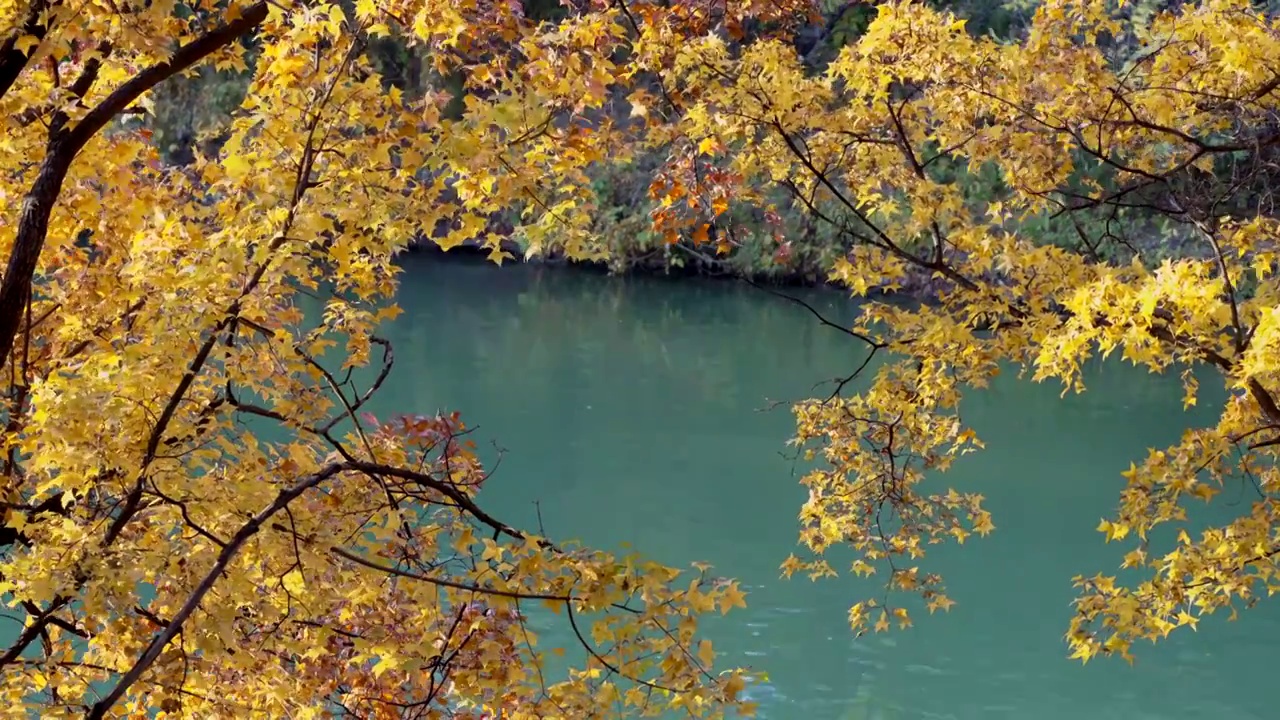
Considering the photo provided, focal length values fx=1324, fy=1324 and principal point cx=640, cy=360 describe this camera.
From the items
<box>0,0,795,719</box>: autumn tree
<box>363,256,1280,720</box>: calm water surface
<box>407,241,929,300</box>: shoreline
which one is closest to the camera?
<box>0,0,795,719</box>: autumn tree

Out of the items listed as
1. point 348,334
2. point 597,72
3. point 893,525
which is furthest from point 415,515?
point 893,525

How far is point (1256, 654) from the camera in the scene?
7.05 meters

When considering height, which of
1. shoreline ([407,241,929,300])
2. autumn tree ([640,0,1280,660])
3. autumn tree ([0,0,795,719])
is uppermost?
shoreline ([407,241,929,300])

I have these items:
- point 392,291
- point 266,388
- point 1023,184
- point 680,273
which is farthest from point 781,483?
point 680,273

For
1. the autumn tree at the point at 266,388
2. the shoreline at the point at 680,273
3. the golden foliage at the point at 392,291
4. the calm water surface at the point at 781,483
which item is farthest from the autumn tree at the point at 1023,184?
the shoreline at the point at 680,273

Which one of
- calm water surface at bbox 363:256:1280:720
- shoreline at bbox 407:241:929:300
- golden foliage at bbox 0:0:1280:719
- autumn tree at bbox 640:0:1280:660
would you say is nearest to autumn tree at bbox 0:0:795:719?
golden foliage at bbox 0:0:1280:719

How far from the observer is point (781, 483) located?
970 centimetres

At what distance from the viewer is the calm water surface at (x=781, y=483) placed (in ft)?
22.0

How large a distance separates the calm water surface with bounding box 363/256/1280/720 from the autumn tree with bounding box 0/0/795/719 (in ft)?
13.2

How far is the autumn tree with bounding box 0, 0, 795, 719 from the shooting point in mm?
2264

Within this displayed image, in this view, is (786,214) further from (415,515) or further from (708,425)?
(415,515)

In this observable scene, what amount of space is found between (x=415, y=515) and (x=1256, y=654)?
5.61 meters

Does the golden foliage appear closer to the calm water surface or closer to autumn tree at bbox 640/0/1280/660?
autumn tree at bbox 640/0/1280/660

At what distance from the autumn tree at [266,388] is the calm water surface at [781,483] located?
4011mm
